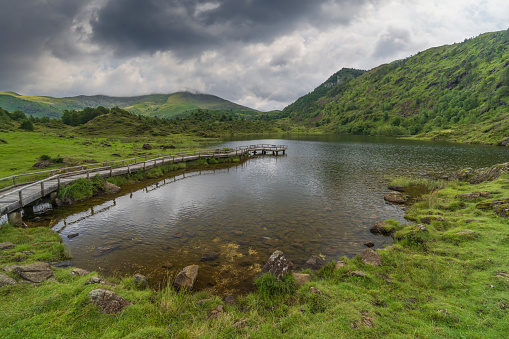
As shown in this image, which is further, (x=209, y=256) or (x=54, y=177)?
(x=54, y=177)

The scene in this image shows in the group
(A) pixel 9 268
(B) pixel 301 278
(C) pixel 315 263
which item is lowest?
(C) pixel 315 263

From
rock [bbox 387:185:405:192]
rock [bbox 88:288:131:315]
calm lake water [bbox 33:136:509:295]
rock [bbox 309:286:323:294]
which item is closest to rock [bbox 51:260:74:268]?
calm lake water [bbox 33:136:509:295]

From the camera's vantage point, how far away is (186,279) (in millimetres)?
11297

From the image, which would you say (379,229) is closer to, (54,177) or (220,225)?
(220,225)

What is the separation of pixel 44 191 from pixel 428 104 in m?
262

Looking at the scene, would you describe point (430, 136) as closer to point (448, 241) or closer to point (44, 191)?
point (448, 241)

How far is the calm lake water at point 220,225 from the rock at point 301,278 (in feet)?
7.96

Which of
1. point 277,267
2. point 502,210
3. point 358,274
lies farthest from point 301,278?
point 502,210

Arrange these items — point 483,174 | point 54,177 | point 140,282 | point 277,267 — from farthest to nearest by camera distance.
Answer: point 483,174 < point 54,177 < point 277,267 < point 140,282

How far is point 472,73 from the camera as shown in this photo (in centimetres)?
18725

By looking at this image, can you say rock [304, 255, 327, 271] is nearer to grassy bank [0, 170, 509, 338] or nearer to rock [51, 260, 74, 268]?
grassy bank [0, 170, 509, 338]

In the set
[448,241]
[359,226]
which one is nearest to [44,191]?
[359,226]

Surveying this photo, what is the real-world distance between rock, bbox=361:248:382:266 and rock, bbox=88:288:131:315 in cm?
1223

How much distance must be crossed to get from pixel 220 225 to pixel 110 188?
59.5 feet
